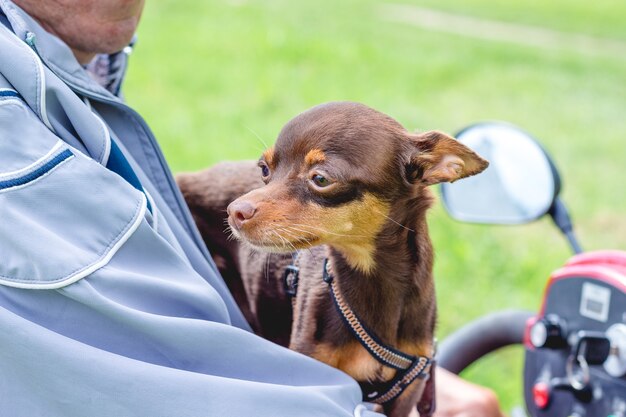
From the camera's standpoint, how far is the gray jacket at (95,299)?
1.68 metres

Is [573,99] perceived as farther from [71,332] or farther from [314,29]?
[71,332]

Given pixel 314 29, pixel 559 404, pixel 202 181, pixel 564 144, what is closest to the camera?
pixel 559 404

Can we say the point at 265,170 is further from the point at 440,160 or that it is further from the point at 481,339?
the point at 481,339

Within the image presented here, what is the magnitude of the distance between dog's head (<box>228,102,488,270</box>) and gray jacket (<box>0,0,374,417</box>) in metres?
0.33

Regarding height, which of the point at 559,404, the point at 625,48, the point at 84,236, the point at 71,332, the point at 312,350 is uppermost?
the point at 84,236

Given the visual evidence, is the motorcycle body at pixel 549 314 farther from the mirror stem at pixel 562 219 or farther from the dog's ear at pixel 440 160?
the dog's ear at pixel 440 160

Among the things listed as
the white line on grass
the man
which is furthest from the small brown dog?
the white line on grass

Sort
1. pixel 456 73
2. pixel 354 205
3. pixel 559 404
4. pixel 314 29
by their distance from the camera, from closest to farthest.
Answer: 1. pixel 354 205
2. pixel 559 404
3. pixel 456 73
4. pixel 314 29

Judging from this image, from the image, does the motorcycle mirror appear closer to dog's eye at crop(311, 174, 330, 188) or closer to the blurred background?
the blurred background

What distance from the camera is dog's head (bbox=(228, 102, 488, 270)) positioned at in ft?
7.34

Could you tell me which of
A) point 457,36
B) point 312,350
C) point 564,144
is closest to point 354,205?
point 312,350

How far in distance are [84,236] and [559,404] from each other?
5.24 ft

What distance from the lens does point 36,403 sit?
1722 mm

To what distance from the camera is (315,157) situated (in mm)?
2266
